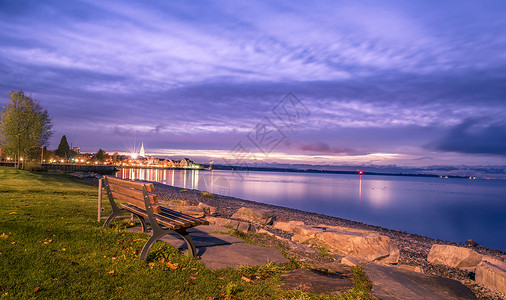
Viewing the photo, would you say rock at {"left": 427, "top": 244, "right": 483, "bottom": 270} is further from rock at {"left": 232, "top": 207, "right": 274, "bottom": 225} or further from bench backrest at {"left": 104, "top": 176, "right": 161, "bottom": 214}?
bench backrest at {"left": 104, "top": 176, "right": 161, "bottom": 214}

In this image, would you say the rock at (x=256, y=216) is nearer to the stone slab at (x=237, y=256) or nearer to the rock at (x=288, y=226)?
the rock at (x=288, y=226)

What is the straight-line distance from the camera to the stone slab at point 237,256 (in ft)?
17.0

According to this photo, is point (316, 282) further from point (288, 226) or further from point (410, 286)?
point (288, 226)

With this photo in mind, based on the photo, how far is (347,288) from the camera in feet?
14.2

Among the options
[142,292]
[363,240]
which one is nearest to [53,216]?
[142,292]

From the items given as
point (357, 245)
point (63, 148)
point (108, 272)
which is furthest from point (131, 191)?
point (63, 148)

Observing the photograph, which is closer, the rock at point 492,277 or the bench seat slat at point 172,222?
the bench seat slat at point 172,222

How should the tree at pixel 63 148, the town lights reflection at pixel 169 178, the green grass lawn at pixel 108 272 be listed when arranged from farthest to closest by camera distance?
1. the tree at pixel 63 148
2. the town lights reflection at pixel 169 178
3. the green grass lawn at pixel 108 272

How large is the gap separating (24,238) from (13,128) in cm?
4016

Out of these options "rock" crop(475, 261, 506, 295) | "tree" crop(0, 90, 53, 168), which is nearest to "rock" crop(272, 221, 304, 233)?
"rock" crop(475, 261, 506, 295)

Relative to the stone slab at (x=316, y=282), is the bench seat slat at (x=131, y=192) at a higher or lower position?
higher

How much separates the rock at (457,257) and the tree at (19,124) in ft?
141

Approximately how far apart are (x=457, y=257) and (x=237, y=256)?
296 inches

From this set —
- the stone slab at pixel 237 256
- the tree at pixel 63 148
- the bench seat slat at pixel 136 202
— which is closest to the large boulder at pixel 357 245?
the stone slab at pixel 237 256
